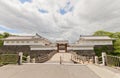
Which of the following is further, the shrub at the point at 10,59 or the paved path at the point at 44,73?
the shrub at the point at 10,59

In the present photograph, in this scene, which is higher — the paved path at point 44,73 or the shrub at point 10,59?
the shrub at point 10,59

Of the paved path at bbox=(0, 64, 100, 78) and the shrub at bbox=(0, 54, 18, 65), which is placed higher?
the shrub at bbox=(0, 54, 18, 65)

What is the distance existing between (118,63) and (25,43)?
37939 millimetres

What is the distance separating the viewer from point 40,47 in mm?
41844

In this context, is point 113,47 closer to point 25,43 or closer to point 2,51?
point 25,43

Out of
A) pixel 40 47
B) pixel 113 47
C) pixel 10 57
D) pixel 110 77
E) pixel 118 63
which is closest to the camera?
pixel 110 77

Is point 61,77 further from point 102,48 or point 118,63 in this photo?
point 102,48

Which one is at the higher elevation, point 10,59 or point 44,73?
point 10,59

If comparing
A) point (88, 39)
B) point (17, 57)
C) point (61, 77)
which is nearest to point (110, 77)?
point (61, 77)

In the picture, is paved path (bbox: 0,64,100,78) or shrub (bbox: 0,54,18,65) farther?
shrub (bbox: 0,54,18,65)

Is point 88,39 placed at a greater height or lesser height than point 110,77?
greater

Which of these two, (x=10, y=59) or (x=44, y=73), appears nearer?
(x=44, y=73)

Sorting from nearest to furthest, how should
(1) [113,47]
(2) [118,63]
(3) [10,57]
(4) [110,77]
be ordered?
(4) [110,77]
(2) [118,63]
(3) [10,57]
(1) [113,47]

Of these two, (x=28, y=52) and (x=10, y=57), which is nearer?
(x=10, y=57)
